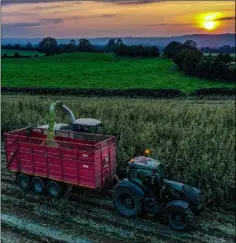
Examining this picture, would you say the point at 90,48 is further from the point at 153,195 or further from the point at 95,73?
the point at 153,195

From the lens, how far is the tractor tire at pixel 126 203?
29.9 ft

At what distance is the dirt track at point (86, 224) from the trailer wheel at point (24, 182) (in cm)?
50

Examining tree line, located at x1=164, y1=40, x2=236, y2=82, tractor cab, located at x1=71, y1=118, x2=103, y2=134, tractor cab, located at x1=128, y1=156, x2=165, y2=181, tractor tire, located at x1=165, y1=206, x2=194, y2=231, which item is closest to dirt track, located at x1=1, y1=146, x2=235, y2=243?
tractor tire, located at x1=165, y1=206, x2=194, y2=231

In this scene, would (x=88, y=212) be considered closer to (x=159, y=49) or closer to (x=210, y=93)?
(x=210, y=93)

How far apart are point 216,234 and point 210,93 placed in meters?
25.7

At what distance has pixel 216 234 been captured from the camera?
862 cm

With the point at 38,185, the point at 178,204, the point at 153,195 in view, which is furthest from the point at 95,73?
the point at 178,204

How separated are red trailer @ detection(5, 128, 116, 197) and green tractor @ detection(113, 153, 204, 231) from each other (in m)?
1.01

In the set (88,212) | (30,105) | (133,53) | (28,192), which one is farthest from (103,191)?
(133,53)

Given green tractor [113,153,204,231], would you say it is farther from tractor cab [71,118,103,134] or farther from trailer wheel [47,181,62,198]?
tractor cab [71,118,103,134]

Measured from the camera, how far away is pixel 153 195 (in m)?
9.12

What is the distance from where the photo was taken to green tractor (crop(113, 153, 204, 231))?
875 cm

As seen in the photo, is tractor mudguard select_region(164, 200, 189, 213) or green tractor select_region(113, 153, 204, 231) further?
green tractor select_region(113, 153, 204, 231)

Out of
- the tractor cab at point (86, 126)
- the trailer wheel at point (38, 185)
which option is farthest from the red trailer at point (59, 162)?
the tractor cab at point (86, 126)
